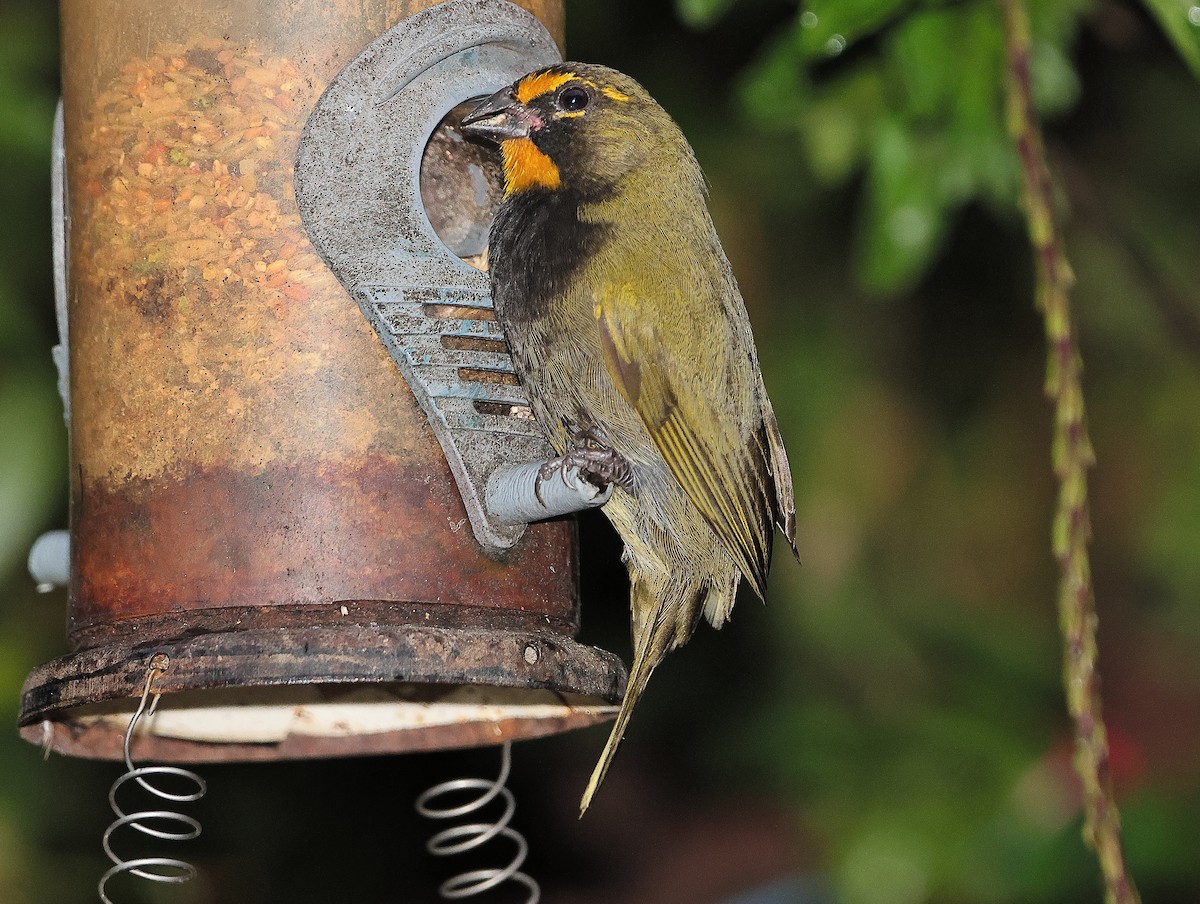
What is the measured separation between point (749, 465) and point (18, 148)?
268 centimetres

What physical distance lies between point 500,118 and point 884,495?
15.9ft

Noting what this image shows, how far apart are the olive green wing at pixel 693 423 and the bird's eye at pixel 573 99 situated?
530 mm

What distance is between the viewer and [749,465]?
4191 mm

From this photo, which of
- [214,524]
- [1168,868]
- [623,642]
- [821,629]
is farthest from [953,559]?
[214,524]

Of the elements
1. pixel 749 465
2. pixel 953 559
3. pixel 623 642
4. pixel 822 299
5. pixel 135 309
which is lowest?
pixel 953 559

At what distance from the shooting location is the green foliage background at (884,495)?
5363 mm

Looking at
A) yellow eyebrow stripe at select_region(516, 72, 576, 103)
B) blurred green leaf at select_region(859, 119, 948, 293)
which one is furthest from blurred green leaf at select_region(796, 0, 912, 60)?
blurred green leaf at select_region(859, 119, 948, 293)

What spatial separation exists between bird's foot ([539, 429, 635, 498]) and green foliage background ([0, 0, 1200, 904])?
106cm

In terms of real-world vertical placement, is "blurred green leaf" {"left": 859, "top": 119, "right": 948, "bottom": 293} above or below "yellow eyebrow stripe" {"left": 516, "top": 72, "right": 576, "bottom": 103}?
below

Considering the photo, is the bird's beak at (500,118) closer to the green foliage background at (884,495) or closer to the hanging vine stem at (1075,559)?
the green foliage background at (884,495)

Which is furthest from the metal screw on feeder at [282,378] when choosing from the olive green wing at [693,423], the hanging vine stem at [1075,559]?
the hanging vine stem at [1075,559]

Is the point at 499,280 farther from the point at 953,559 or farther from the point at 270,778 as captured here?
the point at 953,559

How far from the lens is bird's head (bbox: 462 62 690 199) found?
4.22 metres

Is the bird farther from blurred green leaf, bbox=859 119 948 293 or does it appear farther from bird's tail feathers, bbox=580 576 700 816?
blurred green leaf, bbox=859 119 948 293
